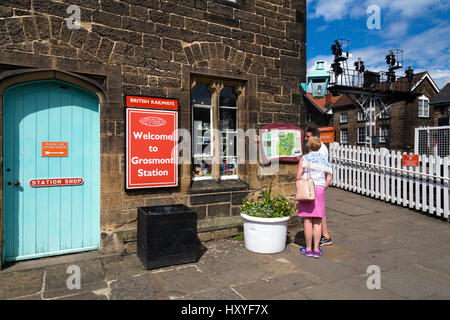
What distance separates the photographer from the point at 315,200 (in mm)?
4320

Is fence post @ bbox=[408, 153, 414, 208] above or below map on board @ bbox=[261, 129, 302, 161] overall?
below

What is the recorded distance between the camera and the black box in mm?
3830

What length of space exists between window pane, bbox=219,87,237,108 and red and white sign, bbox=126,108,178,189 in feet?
3.79

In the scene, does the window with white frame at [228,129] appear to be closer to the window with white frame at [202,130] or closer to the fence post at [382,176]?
the window with white frame at [202,130]

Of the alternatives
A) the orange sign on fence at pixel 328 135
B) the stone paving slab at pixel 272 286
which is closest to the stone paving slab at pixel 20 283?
the stone paving slab at pixel 272 286

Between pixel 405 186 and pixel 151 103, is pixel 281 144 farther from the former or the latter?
pixel 405 186

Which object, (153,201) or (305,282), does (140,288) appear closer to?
(153,201)

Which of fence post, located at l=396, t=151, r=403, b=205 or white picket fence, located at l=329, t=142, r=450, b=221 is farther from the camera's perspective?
fence post, located at l=396, t=151, r=403, b=205

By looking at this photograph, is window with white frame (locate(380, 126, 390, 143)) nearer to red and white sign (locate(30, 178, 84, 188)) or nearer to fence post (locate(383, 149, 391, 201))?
fence post (locate(383, 149, 391, 201))

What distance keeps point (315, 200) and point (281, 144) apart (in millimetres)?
1745

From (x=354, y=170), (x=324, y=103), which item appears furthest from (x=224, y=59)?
(x=324, y=103)

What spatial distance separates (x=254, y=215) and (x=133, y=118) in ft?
7.68

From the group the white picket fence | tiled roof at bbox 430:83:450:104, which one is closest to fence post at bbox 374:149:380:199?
the white picket fence

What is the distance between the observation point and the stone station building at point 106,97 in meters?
3.90
